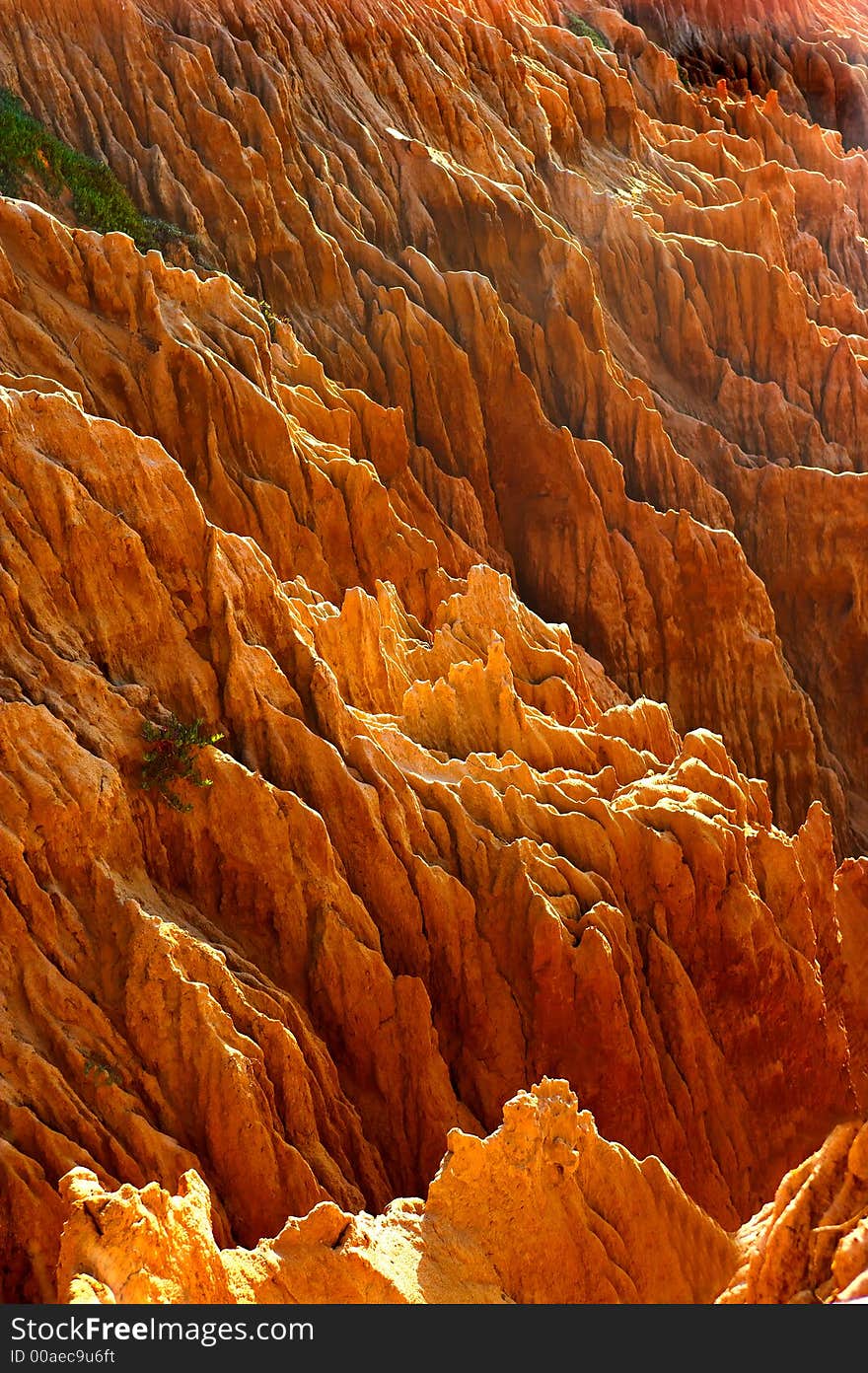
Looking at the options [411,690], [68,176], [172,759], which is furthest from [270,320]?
[172,759]

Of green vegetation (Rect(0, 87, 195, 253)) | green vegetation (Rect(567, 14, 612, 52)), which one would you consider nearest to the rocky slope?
green vegetation (Rect(0, 87, 195, 253))

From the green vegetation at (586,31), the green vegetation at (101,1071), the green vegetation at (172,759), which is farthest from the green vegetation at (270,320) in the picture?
the green vegetation at (586,31)

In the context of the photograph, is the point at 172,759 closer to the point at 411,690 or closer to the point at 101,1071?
the point at 101,1071

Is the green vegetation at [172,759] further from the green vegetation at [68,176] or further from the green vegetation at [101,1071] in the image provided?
the green vegetation at [68,176]

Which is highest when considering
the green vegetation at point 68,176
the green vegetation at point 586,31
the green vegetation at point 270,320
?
the green vegetation at point 586,31

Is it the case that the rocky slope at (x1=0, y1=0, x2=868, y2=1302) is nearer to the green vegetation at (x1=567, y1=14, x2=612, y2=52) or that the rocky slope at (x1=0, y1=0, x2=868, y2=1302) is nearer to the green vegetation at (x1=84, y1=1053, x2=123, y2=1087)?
the green vegetation at (x1=84, y1=1053, x2=123, y2=1087)
